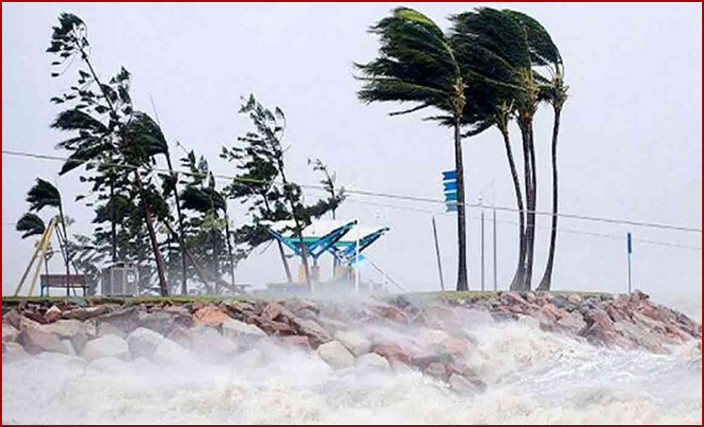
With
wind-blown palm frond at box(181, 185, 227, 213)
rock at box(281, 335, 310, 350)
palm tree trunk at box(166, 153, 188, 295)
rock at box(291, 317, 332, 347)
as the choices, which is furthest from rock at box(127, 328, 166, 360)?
wind-blown palm frond at box(181, 185, 227, 213)

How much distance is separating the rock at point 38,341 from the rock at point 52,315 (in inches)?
8.6

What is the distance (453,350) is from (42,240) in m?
3.73

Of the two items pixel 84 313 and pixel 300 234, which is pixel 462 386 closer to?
pixel 84 313

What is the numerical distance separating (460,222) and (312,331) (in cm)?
250

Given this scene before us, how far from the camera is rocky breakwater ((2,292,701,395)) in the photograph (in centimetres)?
778

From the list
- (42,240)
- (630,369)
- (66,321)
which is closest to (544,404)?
(630,369)

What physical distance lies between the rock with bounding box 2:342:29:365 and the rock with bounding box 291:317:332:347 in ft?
5.77

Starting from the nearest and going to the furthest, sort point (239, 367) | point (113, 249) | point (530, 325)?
1. point (239, 367)
2. point (530, 325)
3. point (113, 249)

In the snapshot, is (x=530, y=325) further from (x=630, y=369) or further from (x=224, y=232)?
(x=224, y=232)

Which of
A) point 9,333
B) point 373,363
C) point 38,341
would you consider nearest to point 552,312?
point 373,363

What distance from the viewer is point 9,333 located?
25.2 feet

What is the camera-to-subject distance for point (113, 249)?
10891 millimetres

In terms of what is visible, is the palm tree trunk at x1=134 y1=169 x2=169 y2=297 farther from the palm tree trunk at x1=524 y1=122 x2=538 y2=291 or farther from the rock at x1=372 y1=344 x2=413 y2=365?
the palm tree trunk at x1=524 y1=122 x2=538 y2=291

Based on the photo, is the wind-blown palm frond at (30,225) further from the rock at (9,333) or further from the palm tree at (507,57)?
the palm tree at (507,57)
